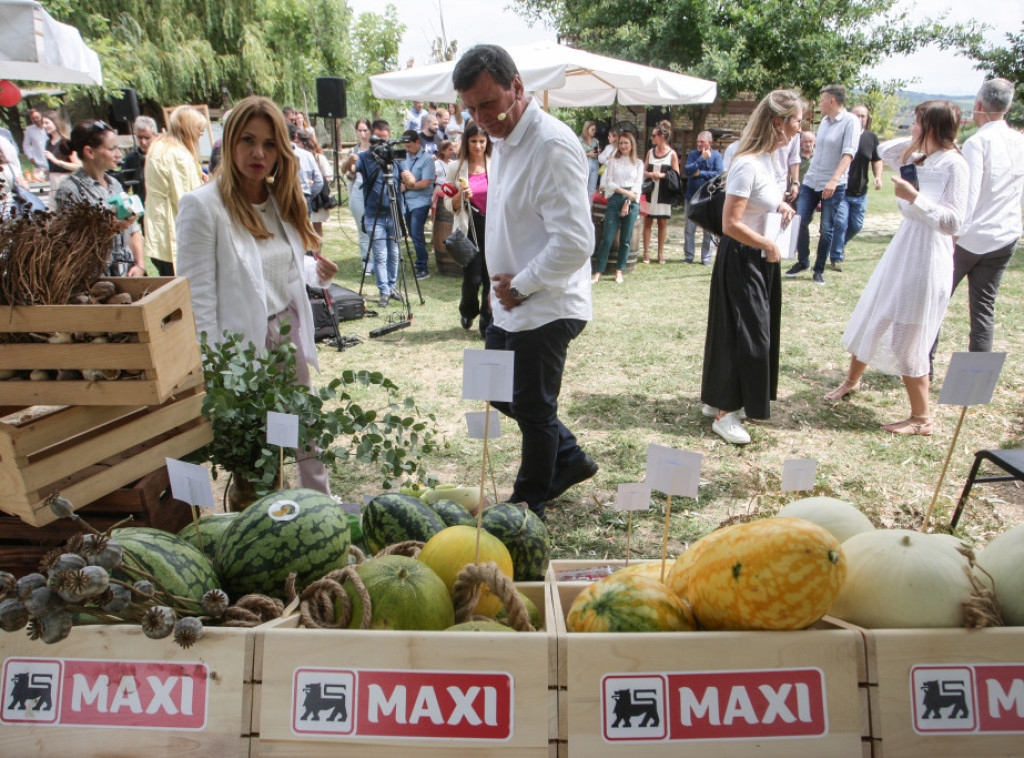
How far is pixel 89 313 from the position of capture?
5.40ft

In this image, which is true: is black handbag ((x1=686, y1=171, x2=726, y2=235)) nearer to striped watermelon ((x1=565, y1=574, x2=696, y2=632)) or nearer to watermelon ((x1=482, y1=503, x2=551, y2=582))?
watermelon ((x1=482, y1=503, x2=551, y2=582))

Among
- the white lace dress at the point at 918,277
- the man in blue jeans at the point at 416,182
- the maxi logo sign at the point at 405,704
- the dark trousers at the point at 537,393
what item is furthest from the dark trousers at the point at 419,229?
the maxi logo sign at the point at 405,704

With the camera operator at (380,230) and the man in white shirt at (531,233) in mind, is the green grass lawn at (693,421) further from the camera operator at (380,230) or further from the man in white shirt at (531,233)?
the man in white shirt at (531,233)

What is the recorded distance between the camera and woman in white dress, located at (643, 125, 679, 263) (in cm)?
1062

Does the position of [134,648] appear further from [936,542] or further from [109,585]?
[936,542]

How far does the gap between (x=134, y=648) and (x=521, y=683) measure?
74 centimetres

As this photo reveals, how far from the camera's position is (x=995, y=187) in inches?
185

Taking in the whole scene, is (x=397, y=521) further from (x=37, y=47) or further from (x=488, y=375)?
(x=37, y=47)

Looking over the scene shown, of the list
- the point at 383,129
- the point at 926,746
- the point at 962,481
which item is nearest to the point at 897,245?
the point at 962,481

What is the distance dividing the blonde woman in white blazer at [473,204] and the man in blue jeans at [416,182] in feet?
6.35

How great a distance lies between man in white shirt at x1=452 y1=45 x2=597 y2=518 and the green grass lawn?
2.99 feet

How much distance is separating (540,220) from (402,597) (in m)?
1.96

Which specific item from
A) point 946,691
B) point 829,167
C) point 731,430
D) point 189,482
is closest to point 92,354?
point 189,482

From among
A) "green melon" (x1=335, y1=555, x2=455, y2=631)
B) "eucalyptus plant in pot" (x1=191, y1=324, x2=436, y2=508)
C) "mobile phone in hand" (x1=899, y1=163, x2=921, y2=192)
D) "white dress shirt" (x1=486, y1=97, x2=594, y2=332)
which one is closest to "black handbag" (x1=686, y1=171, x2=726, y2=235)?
"mobile phone in hand" (x1=899, y1=163, x2=921, y2=192)
